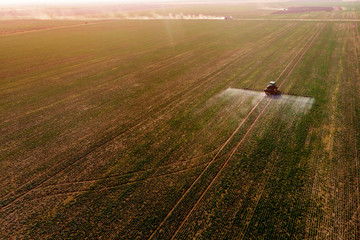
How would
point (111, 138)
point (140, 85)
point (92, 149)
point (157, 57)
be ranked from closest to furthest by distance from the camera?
point (92, 149), point (111, 138), point (140, 85), point (157, 57)

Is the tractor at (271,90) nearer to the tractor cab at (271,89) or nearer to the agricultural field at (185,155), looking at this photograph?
the tractor cab at (271,89)

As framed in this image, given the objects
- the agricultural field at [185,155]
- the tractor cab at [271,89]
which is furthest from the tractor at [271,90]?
the agricultural field at [185,155]

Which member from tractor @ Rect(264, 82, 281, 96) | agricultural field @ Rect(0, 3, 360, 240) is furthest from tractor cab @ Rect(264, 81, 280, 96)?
agricultural field @ Rect(0, 3, 360, 240)

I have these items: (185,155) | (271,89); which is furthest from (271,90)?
(185,155)

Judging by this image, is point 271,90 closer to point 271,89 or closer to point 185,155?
point 271,89

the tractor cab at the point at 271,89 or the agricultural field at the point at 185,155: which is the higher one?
the tractor cab at the point at 271,89

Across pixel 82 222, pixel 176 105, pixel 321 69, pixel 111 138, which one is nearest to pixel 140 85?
pixel 176 105

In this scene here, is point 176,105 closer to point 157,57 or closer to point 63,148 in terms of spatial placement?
point 63,148

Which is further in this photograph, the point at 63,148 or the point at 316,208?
the point at 63,148

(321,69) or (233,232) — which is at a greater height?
(321,69)
